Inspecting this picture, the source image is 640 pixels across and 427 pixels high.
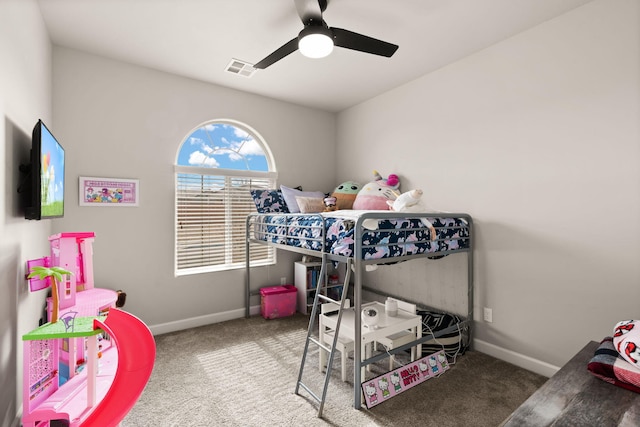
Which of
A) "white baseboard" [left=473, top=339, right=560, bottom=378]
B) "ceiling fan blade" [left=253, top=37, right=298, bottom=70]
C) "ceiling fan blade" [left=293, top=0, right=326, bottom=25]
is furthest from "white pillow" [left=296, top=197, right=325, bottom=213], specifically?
"white baseboard" [left=473, top=339, right=560, bottom=378]

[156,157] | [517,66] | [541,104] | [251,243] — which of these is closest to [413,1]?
[517,66]

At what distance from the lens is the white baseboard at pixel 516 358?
225 centimetres

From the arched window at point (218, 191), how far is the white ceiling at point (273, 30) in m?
0.68

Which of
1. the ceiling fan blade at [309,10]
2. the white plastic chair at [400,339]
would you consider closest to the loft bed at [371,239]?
the white plastic chair at [400,339]

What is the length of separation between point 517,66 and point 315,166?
7.53 ft

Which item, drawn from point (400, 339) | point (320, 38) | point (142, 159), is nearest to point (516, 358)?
point (400, 339)

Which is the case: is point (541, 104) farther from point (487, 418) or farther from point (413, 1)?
point (487, 418)

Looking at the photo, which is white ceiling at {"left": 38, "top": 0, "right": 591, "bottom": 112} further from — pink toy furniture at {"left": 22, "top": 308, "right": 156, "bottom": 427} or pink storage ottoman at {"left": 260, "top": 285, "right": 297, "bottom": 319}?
pink storage ottoman at {"left": 260, "top": 285, "right": 297, "bottom": 319}

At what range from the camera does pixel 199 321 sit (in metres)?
3.21

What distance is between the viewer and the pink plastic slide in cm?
75

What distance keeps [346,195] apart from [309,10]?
1962 mm

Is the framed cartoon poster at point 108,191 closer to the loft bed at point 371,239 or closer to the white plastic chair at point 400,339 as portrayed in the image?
the loft bed at point 371,239

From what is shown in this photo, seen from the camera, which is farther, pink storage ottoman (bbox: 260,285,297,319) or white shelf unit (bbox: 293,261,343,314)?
white shelf unit (bbox: 293,261,343,314)

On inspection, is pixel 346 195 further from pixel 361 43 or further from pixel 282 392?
pixel 282 392
